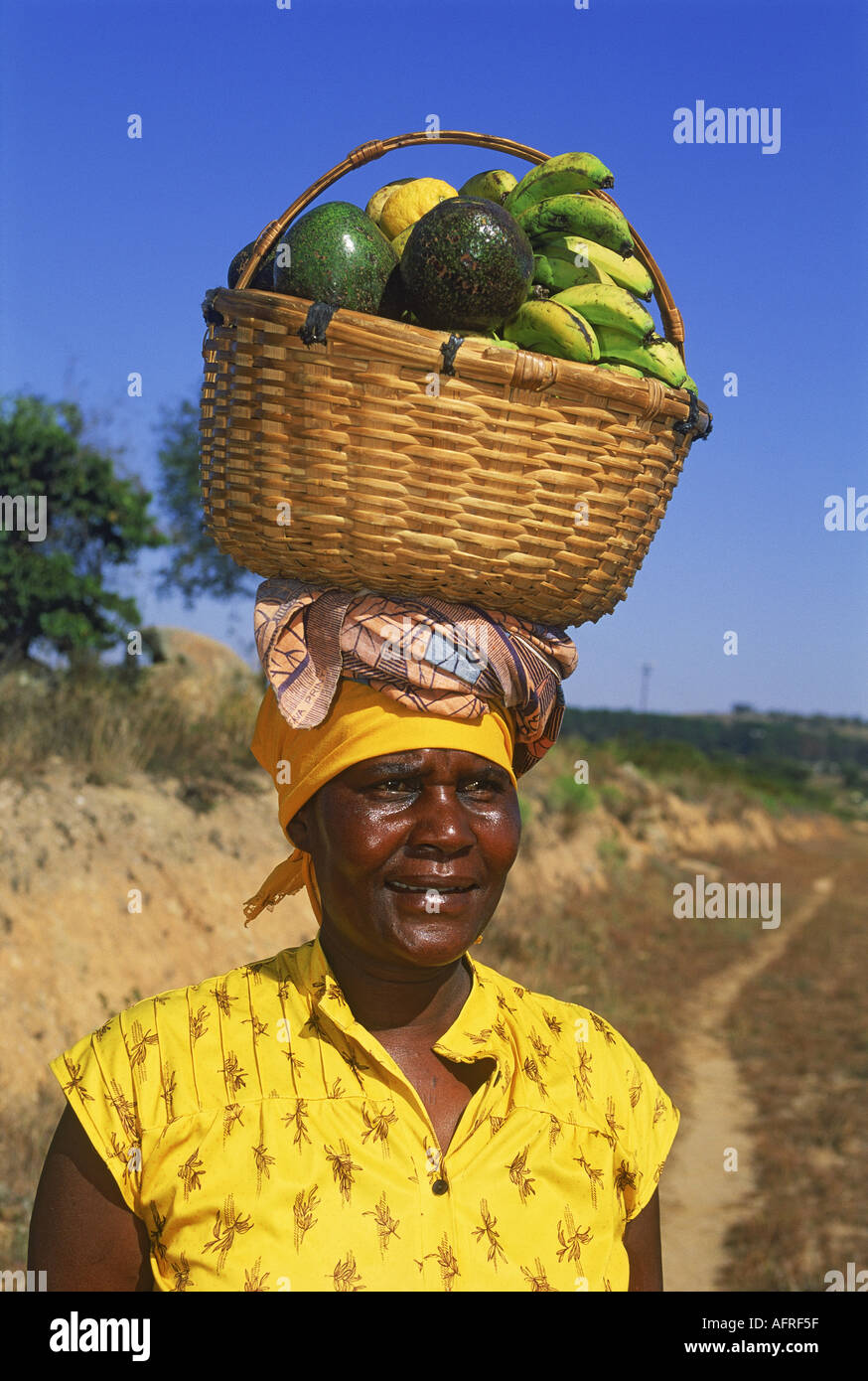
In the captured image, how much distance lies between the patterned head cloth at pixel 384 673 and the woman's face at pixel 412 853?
41mm

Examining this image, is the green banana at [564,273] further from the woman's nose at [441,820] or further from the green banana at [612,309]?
the woman's nose at [441,820]

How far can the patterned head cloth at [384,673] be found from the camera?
1837mm

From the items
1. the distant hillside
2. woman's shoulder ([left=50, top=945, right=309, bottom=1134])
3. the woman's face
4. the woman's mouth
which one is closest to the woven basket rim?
the woman's face

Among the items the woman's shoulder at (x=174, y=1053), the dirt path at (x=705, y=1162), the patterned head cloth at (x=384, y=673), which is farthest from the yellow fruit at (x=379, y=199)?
the dirt path at (x=705, y=1162)

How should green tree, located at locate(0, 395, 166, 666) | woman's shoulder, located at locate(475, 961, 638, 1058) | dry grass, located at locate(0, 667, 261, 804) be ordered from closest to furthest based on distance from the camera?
1. woman's shoulder, located at locate(475, 961, 638, 1058)
2. dry grass, located at locate(0, 667, 261, 804)
3. green tree, located at locate(0, 395, 166, 666)

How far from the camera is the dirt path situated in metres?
5.76

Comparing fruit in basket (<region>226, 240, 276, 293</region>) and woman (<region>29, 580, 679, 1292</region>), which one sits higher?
fruit in basket (<region>226, 240, 276, 293</region>)

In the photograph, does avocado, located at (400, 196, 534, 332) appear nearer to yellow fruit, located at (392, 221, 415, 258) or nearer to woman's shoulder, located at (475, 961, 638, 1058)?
yellow fruit, located at (392, 221, 415, 258)

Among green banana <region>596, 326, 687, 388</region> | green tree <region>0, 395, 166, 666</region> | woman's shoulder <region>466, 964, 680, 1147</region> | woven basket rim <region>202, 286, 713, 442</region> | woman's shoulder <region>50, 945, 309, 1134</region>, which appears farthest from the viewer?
green tree <region>0, 395, 166, 666</region>

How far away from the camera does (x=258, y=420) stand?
5.75 feet

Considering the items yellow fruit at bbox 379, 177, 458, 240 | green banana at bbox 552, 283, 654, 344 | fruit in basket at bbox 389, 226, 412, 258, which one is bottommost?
green banana at bbox 552, 283, 654, 344
